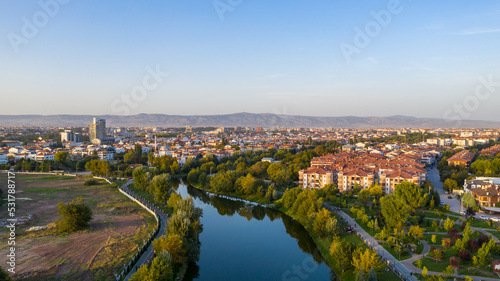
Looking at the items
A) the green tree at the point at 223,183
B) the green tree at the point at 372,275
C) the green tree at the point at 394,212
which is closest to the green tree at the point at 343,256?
the green tree at the point at 372,275

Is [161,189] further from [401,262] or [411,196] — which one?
[411,196]

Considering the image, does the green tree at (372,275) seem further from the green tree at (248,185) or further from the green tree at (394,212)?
the green tree at (248,185)

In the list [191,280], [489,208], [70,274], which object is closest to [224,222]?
[191,280]

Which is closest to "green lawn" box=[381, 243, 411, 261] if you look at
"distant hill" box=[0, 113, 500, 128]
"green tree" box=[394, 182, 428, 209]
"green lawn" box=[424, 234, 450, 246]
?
"green lawn" box=[424, 234, 450, 246]

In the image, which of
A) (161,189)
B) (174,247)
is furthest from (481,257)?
(161,189)

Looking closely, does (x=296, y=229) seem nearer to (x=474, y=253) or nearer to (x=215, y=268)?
(x=215, y=268)
